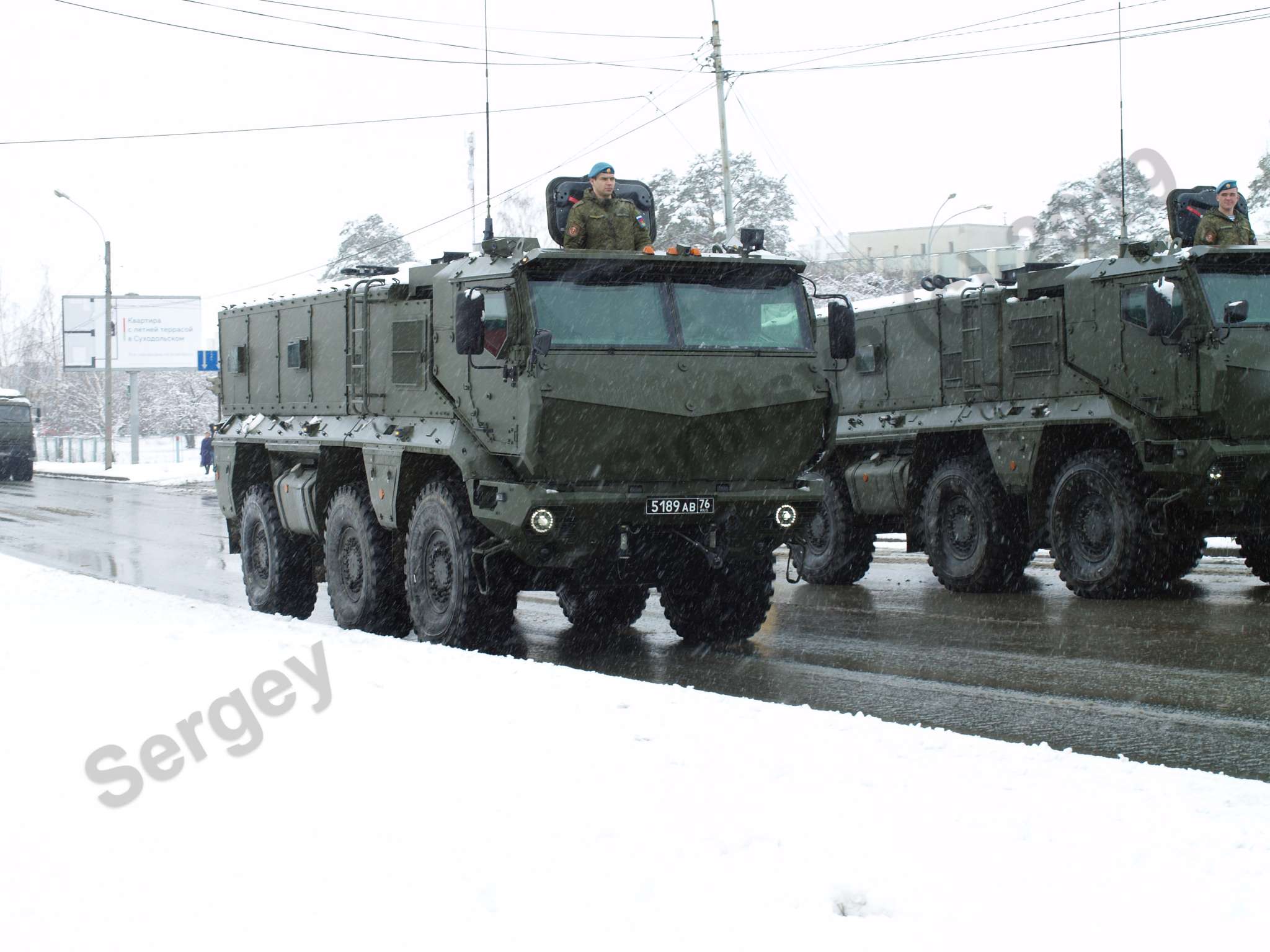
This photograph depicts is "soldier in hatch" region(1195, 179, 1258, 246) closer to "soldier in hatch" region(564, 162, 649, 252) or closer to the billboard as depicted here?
"soldier in hatch" region(564, 162, 649, 252)

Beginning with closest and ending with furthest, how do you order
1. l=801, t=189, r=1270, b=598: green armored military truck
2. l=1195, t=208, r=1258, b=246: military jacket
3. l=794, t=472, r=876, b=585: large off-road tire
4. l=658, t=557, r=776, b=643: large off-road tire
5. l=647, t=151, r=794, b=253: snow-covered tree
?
l=658, t=557, r=776, b=643: large off-road tire
l=801, t=189, r=1270, b=598: green armored military truck
l=1195, t=208, r=1258, b=246: military jacket
l=794, t=472, r=876, b=585: large off-road tire
l=647, t=151, r=794, b=253: snow-covered tree

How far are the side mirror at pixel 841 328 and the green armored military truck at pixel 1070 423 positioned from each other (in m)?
0.01

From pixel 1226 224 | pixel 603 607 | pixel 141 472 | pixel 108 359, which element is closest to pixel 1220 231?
pixel 1226 224

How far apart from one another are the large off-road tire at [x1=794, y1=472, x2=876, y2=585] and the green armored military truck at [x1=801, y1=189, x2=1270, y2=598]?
0.07 feet

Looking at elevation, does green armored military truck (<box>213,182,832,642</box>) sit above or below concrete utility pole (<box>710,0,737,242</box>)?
below

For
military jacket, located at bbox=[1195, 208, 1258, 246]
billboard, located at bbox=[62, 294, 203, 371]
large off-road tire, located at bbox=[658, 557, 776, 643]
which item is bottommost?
large off-road tire, located at bbox=[658, 557, 776, 643]

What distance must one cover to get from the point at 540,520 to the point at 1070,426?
18.6 feet

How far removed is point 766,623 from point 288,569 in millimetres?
4274

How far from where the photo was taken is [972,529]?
47.5 feet

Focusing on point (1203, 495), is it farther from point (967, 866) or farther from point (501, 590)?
point (967, 866)

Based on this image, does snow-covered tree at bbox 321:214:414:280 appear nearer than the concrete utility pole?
No

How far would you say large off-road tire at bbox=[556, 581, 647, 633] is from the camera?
39.7 ft

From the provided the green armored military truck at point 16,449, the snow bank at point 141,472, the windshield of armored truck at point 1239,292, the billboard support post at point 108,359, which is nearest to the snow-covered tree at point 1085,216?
the snow bank at point 141,472

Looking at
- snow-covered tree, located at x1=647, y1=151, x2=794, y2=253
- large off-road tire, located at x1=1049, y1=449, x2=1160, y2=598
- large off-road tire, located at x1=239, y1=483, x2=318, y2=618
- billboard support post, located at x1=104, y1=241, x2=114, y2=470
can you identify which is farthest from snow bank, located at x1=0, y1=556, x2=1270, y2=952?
snow-covered tree, located at x1=647, y1=151, x2=794, y2=253
